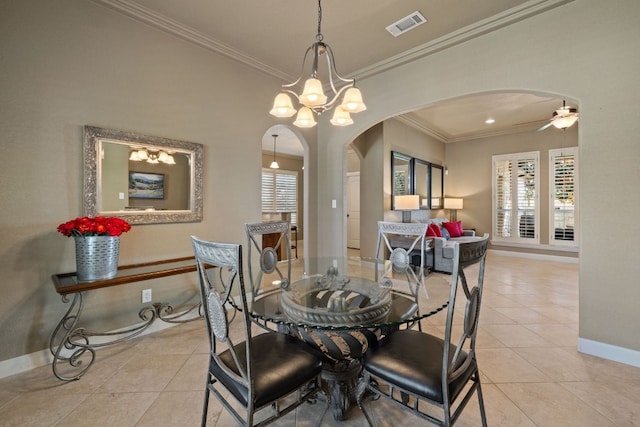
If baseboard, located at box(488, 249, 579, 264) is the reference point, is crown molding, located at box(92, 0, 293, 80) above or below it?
above

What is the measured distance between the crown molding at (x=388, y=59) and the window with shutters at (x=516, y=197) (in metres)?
4.81

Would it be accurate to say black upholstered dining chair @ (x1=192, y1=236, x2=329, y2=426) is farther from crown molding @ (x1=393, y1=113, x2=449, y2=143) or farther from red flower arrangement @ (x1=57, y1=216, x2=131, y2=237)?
crown molding @ (x1=393, y1=113, x2=449, y2=143)

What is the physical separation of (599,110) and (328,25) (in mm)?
2412

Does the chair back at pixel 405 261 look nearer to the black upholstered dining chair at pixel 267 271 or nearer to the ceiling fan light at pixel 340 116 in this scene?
the black upholstered dining chair at pixel 267 271

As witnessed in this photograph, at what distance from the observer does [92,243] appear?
6.59 ft

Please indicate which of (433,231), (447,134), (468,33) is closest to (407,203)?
(433,231)

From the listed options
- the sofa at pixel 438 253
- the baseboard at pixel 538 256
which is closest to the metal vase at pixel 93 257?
the sofa at pixel 438 253

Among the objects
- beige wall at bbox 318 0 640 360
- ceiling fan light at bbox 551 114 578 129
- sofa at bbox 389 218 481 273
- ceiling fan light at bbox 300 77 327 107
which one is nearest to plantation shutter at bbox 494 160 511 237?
ceiling fan light at bbox 551 114 578 129

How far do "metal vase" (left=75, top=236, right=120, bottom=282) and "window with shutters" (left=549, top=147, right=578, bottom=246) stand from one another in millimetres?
7683

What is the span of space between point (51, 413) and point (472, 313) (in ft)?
7.97

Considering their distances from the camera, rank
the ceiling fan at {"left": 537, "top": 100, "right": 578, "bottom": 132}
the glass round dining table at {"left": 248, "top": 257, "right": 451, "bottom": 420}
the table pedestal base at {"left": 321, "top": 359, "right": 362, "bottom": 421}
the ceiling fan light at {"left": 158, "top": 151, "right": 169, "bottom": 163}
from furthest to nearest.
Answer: the ceiling fan at {"left": 537, "top": 100, "right": 578, "bottom": 132} → the ceiling fan light at {"left": 158, "top": 151, "right": 169, "bottom": 163} → the table pedestal base at {"left": 321, "top": 359, "right": 362, "bottom": 421} → the glass round dining table at {"left": 248, "top": 257, "right": 451, "bottom": 420}

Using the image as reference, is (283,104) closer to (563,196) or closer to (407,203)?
(407,203)

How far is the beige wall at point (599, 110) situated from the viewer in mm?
2111

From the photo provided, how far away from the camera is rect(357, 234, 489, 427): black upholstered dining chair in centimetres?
118
